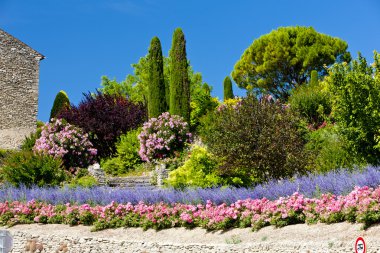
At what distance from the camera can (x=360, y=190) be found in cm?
929

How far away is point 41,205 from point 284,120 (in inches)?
273

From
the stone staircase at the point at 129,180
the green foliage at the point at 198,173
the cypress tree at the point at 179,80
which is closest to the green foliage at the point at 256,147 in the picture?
the green foliage at the point at 198,173

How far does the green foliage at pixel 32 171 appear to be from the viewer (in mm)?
17125

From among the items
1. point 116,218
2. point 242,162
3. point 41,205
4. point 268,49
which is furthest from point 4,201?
point 268,49

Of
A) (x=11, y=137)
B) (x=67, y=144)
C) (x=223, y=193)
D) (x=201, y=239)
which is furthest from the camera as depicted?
(x=11, y=137)

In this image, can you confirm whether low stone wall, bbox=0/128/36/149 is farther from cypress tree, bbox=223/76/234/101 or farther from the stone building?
cypress tree, bbox=223/76/234/101

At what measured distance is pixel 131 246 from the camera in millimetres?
10484

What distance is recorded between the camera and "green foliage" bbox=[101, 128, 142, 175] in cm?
2411

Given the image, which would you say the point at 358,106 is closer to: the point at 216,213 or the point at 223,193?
the point at 223,193

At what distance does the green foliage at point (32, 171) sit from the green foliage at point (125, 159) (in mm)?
6333

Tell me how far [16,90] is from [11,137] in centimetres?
285

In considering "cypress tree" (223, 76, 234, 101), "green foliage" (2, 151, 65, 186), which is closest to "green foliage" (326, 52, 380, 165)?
"green foliage" (2, 151, 65, 186)

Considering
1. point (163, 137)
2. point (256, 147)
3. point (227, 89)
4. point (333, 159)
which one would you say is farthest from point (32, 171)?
point (227, 89)

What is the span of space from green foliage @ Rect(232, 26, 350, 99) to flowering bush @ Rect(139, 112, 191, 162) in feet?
69.4
